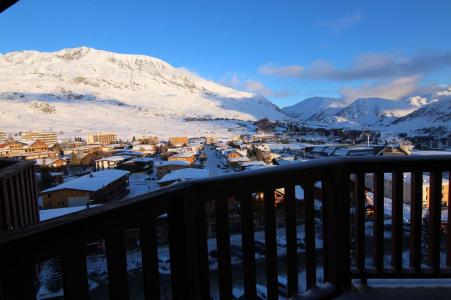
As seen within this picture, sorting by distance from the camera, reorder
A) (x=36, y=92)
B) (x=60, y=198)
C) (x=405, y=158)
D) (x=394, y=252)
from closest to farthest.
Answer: (x=405, y=158) → (x=394, y=252) → (x=60, y=198) → (x=36, y=92)

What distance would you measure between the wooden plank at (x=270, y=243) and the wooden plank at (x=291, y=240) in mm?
118

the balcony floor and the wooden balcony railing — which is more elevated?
the wooden balcony railing

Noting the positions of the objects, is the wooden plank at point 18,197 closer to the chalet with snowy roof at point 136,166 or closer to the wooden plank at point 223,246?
the wooden plank at point 223,246

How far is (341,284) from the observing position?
2145mm

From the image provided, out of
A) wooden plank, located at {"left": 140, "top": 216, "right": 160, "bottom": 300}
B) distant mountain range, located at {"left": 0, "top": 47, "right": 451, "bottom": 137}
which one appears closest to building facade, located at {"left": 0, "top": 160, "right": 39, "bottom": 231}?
wooden plank, located at {"left": 140, "top": 216, "right": 160, "bottom": 300}

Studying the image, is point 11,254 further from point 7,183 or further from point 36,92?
point 36,92

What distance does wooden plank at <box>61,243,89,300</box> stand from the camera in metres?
1.05

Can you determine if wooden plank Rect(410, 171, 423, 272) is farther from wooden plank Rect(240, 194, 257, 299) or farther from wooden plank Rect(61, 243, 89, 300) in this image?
wooden plank Rect(61, 243, 89, 300)

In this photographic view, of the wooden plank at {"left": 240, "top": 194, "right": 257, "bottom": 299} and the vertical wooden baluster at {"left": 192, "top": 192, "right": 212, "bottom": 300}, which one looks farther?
the wooden plank at {"left": 240, "top": 194, "right": 257, "bottom": 299}

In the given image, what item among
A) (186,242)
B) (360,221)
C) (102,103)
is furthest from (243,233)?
(102,103)

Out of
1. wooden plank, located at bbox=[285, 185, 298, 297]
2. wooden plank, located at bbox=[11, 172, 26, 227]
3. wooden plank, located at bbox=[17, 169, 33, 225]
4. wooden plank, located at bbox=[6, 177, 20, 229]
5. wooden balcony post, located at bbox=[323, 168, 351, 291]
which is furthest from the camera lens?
wooden plank, located at bbox=[17, 169, 33, 225]

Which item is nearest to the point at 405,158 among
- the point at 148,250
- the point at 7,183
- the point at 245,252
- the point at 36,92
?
the point at 245,252

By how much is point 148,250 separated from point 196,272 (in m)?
0.26

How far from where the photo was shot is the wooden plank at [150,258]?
129 cm
